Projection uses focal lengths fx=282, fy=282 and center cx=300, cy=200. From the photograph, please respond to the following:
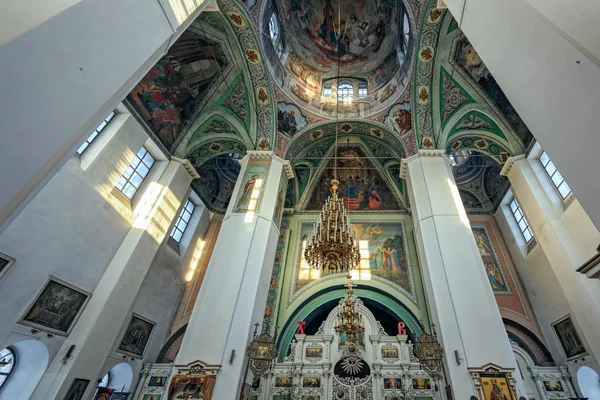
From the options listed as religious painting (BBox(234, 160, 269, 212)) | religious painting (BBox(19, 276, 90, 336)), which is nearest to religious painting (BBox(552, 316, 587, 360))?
religious painting (BBox(234, 160, 269, 212))

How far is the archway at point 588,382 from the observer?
7.38 metres

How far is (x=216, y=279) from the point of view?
7285mm

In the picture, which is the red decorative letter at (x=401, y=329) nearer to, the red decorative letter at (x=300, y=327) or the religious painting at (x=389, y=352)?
the religious painting at (x=389, y=352)

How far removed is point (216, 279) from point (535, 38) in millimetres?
7334

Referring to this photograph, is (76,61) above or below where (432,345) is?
above

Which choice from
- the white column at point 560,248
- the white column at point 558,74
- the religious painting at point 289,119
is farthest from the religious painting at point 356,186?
the white column at point 558,74

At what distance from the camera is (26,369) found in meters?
6.15

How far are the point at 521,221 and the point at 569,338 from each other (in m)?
4.05

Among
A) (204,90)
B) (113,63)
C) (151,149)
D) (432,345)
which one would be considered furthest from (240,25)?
(432,345)

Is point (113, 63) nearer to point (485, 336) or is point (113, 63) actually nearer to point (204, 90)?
point (204, 90)

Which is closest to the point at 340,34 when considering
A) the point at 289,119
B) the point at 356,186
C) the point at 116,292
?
the point at 289,119

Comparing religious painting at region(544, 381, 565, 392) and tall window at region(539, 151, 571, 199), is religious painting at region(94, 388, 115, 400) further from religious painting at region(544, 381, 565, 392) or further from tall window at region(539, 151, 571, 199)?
tall window at region(539, 151, 571, 199)

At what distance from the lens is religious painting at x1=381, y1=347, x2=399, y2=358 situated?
8.83 metres

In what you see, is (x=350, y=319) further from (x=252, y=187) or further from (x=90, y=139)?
(x=90, y=139)
